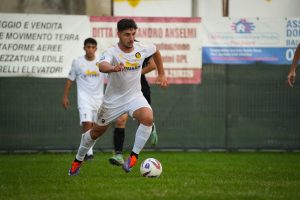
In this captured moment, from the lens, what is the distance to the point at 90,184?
975 cm

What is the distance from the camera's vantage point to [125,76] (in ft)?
35.6

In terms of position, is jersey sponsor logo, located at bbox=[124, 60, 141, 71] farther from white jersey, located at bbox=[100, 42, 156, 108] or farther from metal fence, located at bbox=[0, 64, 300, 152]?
metal fence, located at bbox=[0, 64, 300, 152]

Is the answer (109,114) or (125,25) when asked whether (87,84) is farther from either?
(125,25)

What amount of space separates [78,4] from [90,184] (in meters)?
10.7

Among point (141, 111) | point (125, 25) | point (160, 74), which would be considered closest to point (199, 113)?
point (160, 74)

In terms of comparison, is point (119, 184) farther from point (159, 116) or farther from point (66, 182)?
point (159, 116)

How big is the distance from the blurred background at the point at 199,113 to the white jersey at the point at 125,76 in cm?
688

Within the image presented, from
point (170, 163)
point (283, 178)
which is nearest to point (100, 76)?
point (170, 163)

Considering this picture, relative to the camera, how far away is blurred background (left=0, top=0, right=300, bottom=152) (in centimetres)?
1764

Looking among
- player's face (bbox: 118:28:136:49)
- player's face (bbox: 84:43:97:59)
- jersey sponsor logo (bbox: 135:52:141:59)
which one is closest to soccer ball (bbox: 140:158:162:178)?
jersey sponsor logo (bbox: 135:52:141:59)

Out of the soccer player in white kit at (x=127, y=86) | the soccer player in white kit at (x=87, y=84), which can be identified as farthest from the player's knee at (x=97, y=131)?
the soccer player in white kit at (x=87, y=84)

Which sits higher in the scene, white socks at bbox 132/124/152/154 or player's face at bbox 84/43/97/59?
player's face at bbox 84/43/97/59

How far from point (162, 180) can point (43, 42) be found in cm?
832

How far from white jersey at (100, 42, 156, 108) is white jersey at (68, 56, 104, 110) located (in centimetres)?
450
